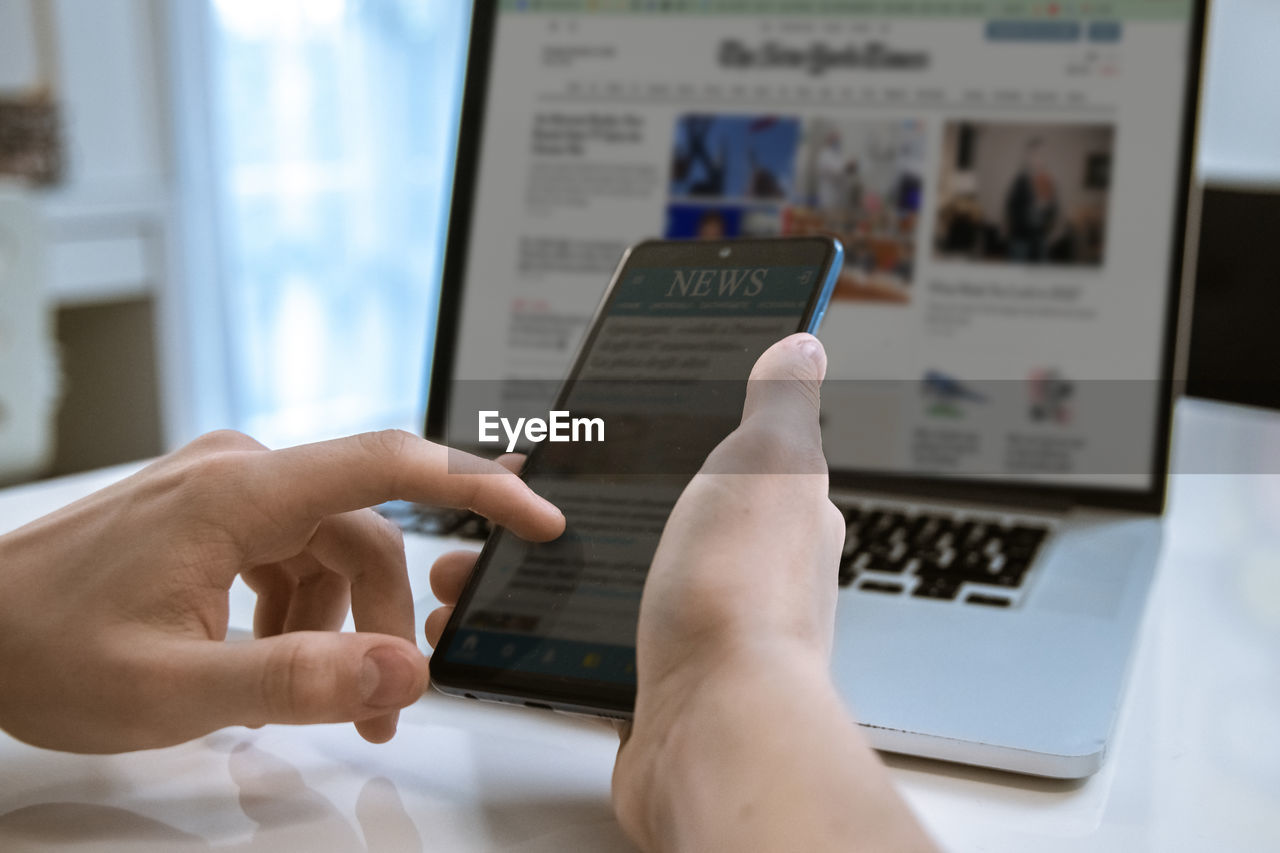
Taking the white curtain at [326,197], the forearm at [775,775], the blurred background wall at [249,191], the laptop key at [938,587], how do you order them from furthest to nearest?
the white curtain at [326,197], the blurred background wall at [249,191], the laptop key at [938,587], the forearm at [775,775]

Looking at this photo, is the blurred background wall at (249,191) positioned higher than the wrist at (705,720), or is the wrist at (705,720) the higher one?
the blurred background wall at (249,191)

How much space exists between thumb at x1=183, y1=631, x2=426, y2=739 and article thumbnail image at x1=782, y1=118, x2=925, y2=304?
1.53 feet

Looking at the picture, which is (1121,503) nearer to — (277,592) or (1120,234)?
(1120,234)

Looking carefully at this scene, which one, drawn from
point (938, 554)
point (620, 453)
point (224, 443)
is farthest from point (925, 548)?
point (224, 443)

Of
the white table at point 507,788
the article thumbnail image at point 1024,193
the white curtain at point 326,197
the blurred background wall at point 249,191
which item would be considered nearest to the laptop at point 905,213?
the article thumbnail image at point 1024,193

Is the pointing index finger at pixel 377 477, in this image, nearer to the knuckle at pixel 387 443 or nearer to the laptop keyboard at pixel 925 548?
the knuckle at pixel 387 443

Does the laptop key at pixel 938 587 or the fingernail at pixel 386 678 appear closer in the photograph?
the fingernail at pixel 386 678

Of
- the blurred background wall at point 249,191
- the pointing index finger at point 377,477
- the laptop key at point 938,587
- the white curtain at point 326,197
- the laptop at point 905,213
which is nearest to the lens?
the pointing index finger at point 377,477

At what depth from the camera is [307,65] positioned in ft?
8.37

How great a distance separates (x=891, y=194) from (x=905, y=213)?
2 cm

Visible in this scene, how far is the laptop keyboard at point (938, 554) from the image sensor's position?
0.51 m

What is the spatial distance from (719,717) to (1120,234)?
20.0 inches

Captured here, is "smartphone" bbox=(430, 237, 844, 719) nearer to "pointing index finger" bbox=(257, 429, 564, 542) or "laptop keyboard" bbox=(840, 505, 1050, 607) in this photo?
"pointing index finger" bbox=(257, 429, 564, 542)

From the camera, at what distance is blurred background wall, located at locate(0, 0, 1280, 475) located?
6.95ft
